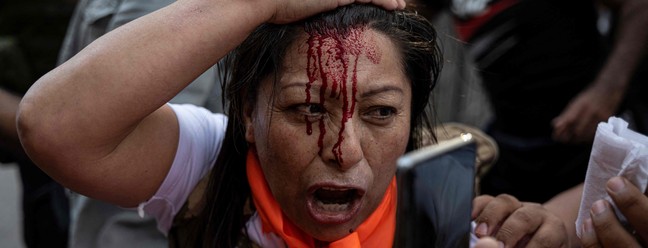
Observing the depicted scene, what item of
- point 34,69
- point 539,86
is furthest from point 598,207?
point 34,69

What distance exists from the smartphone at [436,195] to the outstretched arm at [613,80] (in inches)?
75.7

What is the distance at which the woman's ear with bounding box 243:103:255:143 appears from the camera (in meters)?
2.28

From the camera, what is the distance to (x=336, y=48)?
2.14m

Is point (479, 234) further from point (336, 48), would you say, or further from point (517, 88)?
point (517, 88)

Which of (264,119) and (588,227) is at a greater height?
(264,119)

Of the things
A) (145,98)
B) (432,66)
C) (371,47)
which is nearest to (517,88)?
(432,66)

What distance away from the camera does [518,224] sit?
2.23 m

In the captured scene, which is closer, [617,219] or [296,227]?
[617,219]

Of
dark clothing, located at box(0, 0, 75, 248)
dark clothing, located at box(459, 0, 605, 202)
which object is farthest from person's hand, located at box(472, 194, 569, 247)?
dark clothing, located at box(0, 0, 75, 248)

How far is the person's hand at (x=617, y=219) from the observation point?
2.04 m

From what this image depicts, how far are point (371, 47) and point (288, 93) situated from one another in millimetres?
218

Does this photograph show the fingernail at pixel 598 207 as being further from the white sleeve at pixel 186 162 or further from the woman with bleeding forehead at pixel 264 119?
the white sleeve at pixel 186 162

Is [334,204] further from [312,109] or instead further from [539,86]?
[539,86]

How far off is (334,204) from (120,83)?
0.54 metres
